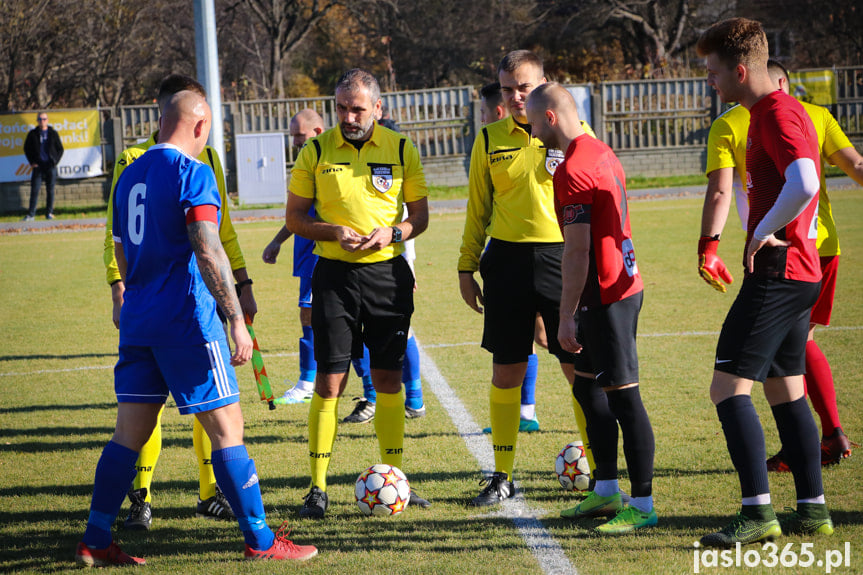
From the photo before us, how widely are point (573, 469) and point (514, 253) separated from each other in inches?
48.8

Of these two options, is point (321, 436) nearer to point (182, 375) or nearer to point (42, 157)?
point (182, 375)

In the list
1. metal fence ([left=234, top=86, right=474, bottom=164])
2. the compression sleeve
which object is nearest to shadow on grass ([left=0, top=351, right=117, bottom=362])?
the compression sleeve

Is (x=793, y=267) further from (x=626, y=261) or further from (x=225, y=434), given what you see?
(x=225, y=434)

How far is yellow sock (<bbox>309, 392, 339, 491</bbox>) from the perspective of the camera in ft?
Result: 14.6

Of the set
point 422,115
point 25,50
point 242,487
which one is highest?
point 25,50

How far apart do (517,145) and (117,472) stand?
263 cm

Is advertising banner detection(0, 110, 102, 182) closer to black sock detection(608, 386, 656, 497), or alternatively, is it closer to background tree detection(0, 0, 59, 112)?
background tree detection(0, 0, 59, 112)

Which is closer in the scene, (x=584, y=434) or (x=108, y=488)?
(x=108, y=488)

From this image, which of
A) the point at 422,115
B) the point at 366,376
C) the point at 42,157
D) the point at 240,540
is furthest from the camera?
the point at 422,115

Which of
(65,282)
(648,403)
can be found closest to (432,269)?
(65,282)

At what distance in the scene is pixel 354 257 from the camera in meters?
4.46

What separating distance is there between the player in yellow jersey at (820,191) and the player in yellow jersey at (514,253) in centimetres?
87

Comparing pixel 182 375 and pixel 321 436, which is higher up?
pixel 182 375

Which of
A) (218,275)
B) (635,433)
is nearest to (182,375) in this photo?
(218,275)
